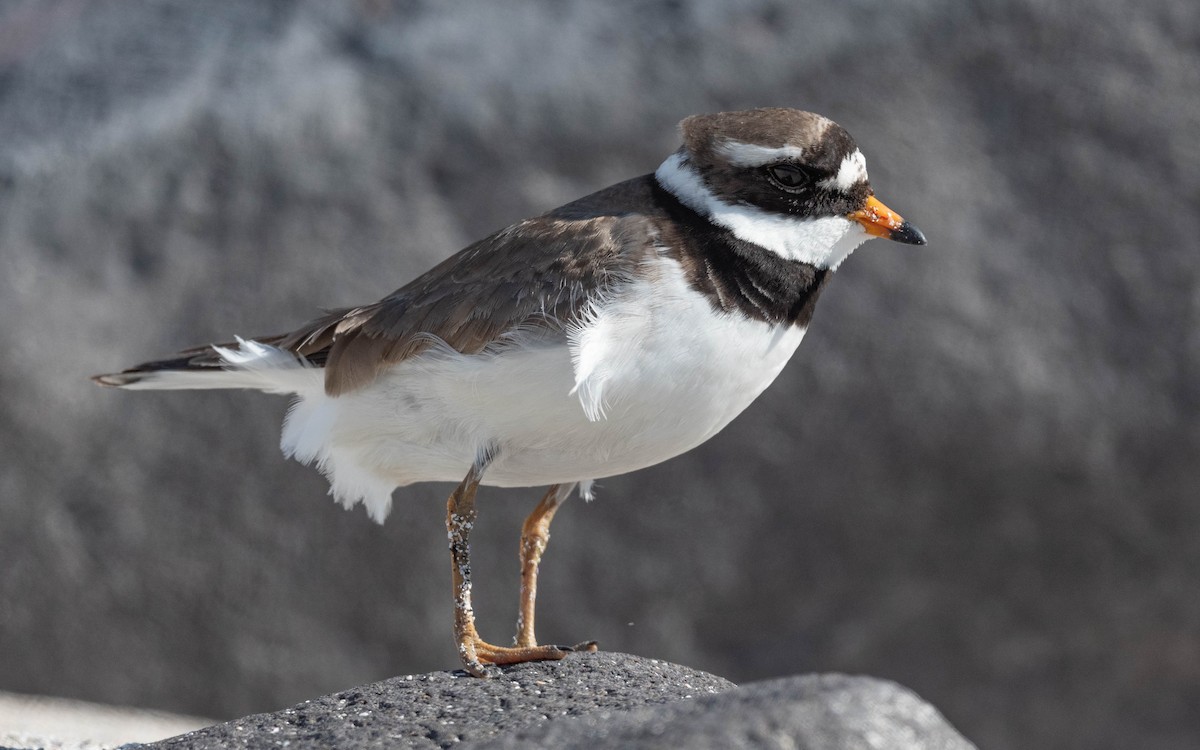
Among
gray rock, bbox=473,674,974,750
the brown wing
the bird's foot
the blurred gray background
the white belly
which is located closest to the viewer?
gray rock, bbox=473,674,974,750

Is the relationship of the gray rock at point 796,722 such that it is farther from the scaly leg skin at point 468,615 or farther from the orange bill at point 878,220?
the orange bill at point 878,220

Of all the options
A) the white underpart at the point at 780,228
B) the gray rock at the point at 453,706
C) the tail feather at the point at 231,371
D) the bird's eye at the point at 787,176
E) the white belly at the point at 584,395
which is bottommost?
the gray rock at the point at 453,706

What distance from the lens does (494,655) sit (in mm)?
4480

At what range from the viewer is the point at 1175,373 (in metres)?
7.96

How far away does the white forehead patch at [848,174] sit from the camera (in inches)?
172

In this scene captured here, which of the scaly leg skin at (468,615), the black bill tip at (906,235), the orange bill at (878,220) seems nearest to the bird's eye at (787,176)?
the orange bill at (878,220)

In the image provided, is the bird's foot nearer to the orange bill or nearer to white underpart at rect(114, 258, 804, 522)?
white underpart at rect(114, 258, 804, 522)

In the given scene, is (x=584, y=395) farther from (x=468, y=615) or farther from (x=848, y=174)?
(x=848, y=174)

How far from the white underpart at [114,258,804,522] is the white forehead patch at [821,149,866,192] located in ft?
1.67

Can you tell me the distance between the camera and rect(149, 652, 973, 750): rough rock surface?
9.78 feet

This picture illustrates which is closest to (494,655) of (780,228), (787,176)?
(780,228)

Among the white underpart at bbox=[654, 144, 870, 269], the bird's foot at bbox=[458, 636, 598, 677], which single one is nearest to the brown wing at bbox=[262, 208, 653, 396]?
the white underpart at bbox=[654, 144, 870, 269]

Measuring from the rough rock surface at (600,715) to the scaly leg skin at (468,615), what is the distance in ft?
0.17

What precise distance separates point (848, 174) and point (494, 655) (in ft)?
6.75
